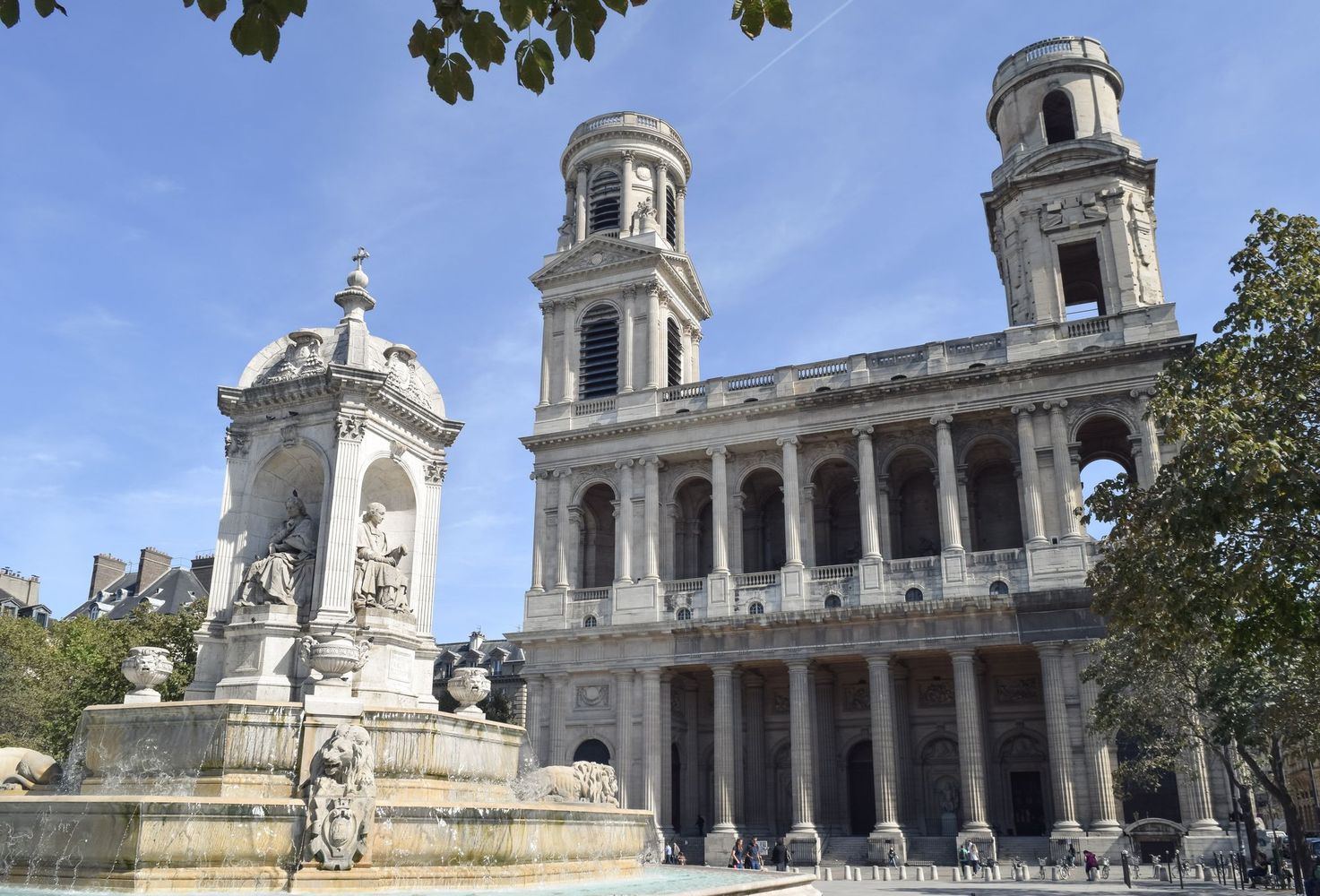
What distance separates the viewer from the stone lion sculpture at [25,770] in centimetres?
1327

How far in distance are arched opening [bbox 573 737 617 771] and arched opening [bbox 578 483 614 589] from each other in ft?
21.8

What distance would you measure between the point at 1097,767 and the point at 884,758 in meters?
6.78

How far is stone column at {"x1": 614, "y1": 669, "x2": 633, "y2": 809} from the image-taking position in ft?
130

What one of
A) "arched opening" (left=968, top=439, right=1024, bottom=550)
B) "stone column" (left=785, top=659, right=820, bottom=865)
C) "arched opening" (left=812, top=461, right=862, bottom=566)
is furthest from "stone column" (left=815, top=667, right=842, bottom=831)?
"arched opening" (left=968, top=439, right=1024, bottom=550)

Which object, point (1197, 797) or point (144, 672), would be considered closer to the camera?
point (144, 672)

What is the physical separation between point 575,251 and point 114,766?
124 ft

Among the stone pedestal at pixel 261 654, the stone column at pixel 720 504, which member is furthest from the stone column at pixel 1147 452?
the stone pedestal at pixel 261 654

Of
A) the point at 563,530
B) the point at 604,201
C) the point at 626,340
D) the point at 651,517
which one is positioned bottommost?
the point at 563,530

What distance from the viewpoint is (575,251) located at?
157 feet

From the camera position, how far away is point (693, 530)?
150 ft

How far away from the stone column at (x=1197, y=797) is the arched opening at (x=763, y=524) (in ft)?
57.0

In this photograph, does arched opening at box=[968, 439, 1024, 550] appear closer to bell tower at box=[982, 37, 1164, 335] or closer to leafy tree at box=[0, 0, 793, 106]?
bell tower at box=[982, 37, 1164, 335]

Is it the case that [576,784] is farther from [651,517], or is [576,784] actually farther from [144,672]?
[651,517]

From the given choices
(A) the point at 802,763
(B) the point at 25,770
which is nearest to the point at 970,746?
(A) the point at 802,763
